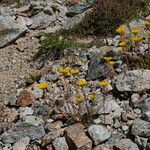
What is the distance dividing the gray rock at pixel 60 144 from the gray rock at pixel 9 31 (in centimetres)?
477

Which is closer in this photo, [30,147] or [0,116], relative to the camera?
[30,147]

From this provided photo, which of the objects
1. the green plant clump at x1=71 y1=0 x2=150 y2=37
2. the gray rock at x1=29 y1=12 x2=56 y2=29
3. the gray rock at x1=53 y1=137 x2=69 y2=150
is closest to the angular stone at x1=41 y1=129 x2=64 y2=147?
the gray rock at x1=53 y1=137 x2=69 y2=150

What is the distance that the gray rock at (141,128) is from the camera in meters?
6.35

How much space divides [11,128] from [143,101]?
7.31 feet

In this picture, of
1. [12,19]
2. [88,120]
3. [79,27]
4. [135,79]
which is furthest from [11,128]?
[12,19]

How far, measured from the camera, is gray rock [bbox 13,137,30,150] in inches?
283

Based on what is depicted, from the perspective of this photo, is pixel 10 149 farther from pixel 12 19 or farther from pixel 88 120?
pixel 12 19

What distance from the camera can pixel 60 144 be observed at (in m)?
6.89

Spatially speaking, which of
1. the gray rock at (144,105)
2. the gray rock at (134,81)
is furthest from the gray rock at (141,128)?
the gray rock at (134,81)

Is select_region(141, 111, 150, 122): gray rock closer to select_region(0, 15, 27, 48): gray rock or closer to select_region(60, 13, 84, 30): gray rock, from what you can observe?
select_region(60, 13, 84, 30): gray rock

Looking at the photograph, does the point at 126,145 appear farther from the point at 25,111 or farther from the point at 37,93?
the point at 37,93

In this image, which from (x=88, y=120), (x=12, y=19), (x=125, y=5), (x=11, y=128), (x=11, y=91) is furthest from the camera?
(x=12, y=19)

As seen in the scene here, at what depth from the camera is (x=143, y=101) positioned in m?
7.11

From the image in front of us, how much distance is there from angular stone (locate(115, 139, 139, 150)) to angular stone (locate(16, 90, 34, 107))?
8.17ft
